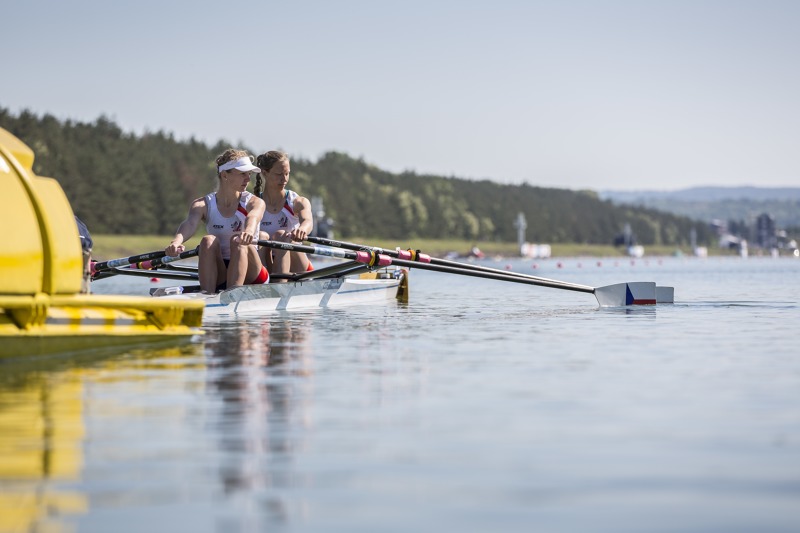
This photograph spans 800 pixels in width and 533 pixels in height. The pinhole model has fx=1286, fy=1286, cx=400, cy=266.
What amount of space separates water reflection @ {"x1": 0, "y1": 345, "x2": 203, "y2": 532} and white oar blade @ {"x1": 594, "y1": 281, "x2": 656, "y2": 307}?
11552mm

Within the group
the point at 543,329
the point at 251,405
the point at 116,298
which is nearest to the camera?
the point at 251,405

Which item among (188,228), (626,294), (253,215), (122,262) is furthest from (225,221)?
(626,294)

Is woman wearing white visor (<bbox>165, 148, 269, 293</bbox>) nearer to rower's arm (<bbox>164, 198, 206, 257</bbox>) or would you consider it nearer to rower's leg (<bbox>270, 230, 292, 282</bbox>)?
rower's arm (<bbox>164, 198, 206, 257</bbox>)

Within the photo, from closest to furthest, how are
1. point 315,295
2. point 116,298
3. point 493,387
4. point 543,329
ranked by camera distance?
point 493,387, point 116,298, point 543,329, point 315,295

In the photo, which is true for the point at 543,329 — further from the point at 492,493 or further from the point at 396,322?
the point at 492,493

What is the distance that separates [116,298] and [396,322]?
6260 millimetres

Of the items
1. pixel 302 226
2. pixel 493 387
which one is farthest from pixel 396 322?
pixel 493 387

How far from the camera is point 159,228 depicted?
14275 centimetres

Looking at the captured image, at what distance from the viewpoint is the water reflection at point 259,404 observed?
5.93 meters

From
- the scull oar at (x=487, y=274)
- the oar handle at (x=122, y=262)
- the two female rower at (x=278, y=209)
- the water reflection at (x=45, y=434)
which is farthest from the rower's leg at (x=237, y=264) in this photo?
the water reflection at (x=45, y=434)

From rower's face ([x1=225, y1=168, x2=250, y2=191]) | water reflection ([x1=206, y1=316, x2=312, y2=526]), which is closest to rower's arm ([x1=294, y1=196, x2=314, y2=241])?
rower's face ([x1=225, y1=168, x2=250, y2=191])

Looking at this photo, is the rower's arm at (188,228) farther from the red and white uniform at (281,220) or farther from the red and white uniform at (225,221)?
the red and white uniform at (281,220)

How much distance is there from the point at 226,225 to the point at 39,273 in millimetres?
6949

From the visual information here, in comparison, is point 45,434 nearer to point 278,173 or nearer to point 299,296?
point 278,173
